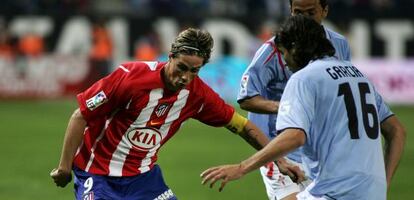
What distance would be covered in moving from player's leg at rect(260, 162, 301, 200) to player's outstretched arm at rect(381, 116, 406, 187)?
4.90 feet

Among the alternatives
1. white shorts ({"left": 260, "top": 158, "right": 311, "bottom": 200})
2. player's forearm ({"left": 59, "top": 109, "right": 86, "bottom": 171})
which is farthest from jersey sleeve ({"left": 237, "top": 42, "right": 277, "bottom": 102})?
player's forearm ({"left": 59, "top": 109, "right": 86, "bottom": 171})

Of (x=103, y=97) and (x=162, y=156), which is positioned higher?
(x=103, y=97)

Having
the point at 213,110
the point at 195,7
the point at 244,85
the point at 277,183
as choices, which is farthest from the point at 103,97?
the point at 195,7

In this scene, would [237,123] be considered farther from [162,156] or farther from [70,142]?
[162,156]

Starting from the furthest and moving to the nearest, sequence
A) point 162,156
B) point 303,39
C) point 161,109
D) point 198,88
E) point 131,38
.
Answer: point 131,38 → point 162,156 → point 198,88 → point 161,109 → point 303,39

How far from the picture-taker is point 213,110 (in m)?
6.24

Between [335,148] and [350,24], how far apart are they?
17.6 meters

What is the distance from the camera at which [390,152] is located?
551 cm

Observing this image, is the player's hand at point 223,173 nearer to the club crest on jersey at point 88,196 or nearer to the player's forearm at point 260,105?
the club crest on jersey at point 88,196

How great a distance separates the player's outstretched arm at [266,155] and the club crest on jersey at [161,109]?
1356 millimetres

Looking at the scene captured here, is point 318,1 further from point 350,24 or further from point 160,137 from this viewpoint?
point 350,24

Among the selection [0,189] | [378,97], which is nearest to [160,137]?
[378,97]

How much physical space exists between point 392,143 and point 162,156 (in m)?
9.19

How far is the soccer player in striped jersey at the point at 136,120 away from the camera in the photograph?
5.81m
